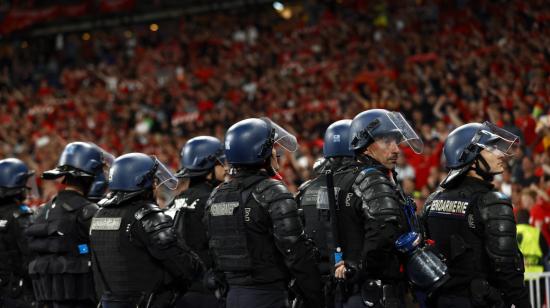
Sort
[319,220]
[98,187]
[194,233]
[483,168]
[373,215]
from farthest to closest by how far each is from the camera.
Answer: [98,187] < [194,233] < [319,220] < [483,168] < [373,215]

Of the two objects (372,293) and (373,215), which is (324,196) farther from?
(372,293)

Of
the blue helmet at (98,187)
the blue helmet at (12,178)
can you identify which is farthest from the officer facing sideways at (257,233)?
the blue helmet at (12,178)

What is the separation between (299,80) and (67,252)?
14122 mm

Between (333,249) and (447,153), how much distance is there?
1.17 m

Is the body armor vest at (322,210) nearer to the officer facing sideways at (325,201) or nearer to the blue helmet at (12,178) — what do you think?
the officer facing sideways at (325,201)

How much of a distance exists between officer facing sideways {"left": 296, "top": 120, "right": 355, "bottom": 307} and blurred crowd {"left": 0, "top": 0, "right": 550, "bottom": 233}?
3.88m

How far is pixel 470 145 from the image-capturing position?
243 inches

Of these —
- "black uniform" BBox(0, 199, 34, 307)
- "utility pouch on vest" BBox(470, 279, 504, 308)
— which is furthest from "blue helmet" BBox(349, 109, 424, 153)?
"black uniform" BBox(0, 199, 34, 307)

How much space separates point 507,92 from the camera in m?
15.5

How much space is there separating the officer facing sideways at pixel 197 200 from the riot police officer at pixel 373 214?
1.80 metres

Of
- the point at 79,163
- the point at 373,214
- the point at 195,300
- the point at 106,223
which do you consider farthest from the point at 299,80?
the point at 373,214

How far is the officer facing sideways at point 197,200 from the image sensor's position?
732 centimetres

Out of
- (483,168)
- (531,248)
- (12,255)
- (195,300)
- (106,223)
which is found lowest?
(531,248)

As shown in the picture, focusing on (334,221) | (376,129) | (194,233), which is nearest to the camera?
(334,221)
